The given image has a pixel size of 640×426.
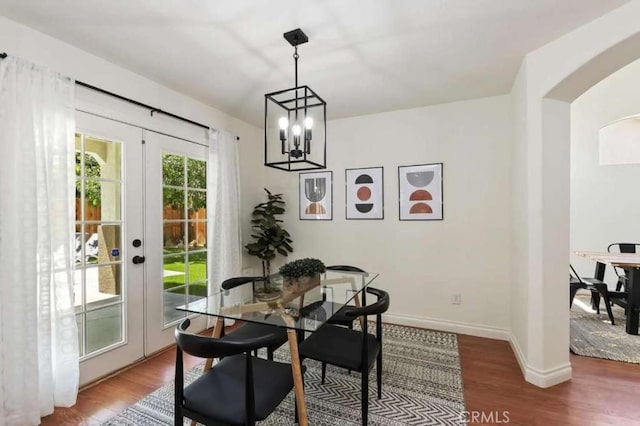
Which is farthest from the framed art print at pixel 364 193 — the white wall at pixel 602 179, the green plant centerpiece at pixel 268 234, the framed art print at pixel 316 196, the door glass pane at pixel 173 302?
the white wall at pixel 602 179

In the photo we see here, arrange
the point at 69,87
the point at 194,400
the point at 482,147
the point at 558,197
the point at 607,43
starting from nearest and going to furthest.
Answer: the point at 194,400
the point at 607,43
the point at 69,87
the point at 558,197
the point at 482,147

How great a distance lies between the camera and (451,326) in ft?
11.0

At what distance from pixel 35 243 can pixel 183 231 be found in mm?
1304

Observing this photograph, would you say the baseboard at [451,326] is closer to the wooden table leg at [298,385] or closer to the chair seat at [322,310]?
the chair seat at [322,310]

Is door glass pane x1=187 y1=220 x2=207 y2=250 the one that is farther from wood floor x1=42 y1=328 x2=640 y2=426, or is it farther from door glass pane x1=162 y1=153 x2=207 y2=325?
wood floor x1=42 y1=328 x2=640 y2=426

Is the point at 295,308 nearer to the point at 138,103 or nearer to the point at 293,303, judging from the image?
the point at 293,303

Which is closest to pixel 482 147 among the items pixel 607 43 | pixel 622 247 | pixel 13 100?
pixel 607 43

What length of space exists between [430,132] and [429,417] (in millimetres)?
2769

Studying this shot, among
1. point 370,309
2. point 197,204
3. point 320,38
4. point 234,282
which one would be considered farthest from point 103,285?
point 320,38

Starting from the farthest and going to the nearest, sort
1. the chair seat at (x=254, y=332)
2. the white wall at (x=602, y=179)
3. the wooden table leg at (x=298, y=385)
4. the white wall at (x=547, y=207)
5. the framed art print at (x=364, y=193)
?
the white wall at (x=602, y=179), the framed art print at (x=364, y=193), the white wall at (x=547, y=207), the chair seat at (x=254, y=332), the wooden table leg at (x=298, y=385)

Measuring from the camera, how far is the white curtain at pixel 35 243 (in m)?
1.83

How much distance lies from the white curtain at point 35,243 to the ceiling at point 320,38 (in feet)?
1.70

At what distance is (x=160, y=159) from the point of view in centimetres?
291

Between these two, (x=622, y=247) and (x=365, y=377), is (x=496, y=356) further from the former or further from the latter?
(x=622, y=247)
